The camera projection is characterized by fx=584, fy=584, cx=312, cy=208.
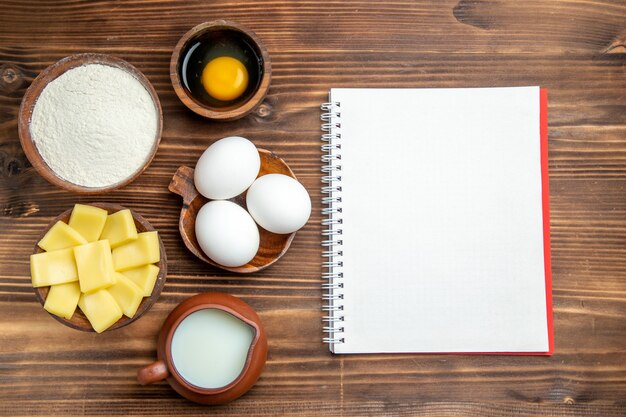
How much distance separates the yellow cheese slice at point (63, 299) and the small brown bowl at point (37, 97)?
135 mm

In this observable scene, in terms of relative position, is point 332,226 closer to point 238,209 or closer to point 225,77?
point 238,209

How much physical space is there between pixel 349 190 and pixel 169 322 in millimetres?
326

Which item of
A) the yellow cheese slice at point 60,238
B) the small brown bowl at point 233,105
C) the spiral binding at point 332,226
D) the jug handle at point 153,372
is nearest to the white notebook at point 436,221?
the spiral binding at point 332,226

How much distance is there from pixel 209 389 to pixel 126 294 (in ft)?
0.58

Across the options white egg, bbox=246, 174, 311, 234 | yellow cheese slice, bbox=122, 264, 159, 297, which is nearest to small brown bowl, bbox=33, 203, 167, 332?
yellow cheese slice, bbox=122, 264, 159, 297

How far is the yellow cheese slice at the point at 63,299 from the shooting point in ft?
2.63

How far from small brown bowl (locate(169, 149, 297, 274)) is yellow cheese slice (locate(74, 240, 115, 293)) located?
110mm

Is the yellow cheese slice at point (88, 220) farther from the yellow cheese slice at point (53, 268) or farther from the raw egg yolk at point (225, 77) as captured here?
the raw egg yolk at point (225, 77)

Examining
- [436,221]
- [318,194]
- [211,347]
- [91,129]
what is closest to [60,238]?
[91,129]

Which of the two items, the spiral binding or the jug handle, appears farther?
the spiral binding

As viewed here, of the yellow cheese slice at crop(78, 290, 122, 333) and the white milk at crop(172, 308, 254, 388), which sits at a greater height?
the yellow cheese slice at crop(78, 290, 122, 333)

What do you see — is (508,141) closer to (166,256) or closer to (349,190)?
(349,190)

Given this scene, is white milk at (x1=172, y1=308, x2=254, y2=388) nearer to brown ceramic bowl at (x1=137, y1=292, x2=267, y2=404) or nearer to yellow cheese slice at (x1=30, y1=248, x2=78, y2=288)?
brown ceramic bowl at (x1=137, y1=292, x2=267, y2=404)

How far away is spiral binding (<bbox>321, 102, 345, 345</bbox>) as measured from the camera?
87cm
